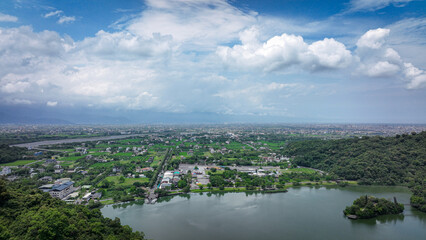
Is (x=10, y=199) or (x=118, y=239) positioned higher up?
(x=10, y=199)

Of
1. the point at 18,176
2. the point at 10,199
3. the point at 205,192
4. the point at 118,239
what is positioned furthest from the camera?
the point at 18,176

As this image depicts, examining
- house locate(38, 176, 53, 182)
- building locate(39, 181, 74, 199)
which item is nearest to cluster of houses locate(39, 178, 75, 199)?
building locate(39, 181, 74, 199)

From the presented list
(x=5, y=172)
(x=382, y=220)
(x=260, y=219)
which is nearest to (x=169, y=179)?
(x=260, y=219)

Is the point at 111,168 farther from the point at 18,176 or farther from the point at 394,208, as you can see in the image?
the point at 394,208

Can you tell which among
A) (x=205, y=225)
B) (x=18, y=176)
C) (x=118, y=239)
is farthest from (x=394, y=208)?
(x=18, y=176)

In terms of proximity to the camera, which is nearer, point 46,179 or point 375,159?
point 46,179

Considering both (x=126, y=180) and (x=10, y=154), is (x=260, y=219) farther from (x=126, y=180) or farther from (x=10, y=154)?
(x=10, y=154)

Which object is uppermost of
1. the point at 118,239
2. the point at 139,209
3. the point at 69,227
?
the point at 69,227
